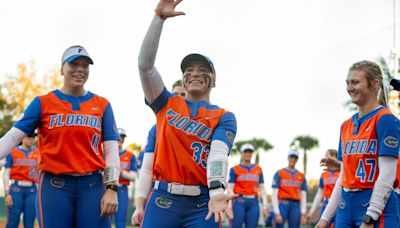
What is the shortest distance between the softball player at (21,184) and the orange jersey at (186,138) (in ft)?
31.5

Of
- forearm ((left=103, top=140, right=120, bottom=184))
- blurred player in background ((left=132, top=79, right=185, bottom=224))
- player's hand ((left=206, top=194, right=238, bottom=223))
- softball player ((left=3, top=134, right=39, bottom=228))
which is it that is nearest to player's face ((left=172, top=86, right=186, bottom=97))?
forearm ((left=103, top=140, right=120, bottom=184))

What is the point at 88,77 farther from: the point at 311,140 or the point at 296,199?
the point at 311,140

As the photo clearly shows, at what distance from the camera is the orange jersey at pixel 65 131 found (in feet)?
17.8

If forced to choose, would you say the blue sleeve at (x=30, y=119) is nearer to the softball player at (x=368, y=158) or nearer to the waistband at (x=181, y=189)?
the waistband at (x=181, y=189)

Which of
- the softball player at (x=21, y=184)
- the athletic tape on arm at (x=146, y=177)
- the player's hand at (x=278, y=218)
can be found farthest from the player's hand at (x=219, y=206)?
the player's hand at (x=278, y=218)

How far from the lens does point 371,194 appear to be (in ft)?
17.6

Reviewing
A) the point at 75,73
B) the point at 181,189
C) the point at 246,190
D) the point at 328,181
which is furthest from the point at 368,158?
the point at 246,190

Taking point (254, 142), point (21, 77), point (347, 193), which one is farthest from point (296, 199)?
point (254, 142)

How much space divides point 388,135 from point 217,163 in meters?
1.69

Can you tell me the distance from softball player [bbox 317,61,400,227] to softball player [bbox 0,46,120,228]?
205cm

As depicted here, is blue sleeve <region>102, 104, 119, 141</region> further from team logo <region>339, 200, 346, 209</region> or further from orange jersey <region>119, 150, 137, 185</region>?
orange jersey <region>119, 150, 137, 185</region>

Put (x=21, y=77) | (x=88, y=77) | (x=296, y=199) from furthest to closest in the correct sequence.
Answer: (x=21, y=77), (x=296, y=199), (x=88, y=77)

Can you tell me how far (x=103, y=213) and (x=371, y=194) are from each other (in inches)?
90.5

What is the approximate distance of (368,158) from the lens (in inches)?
213
